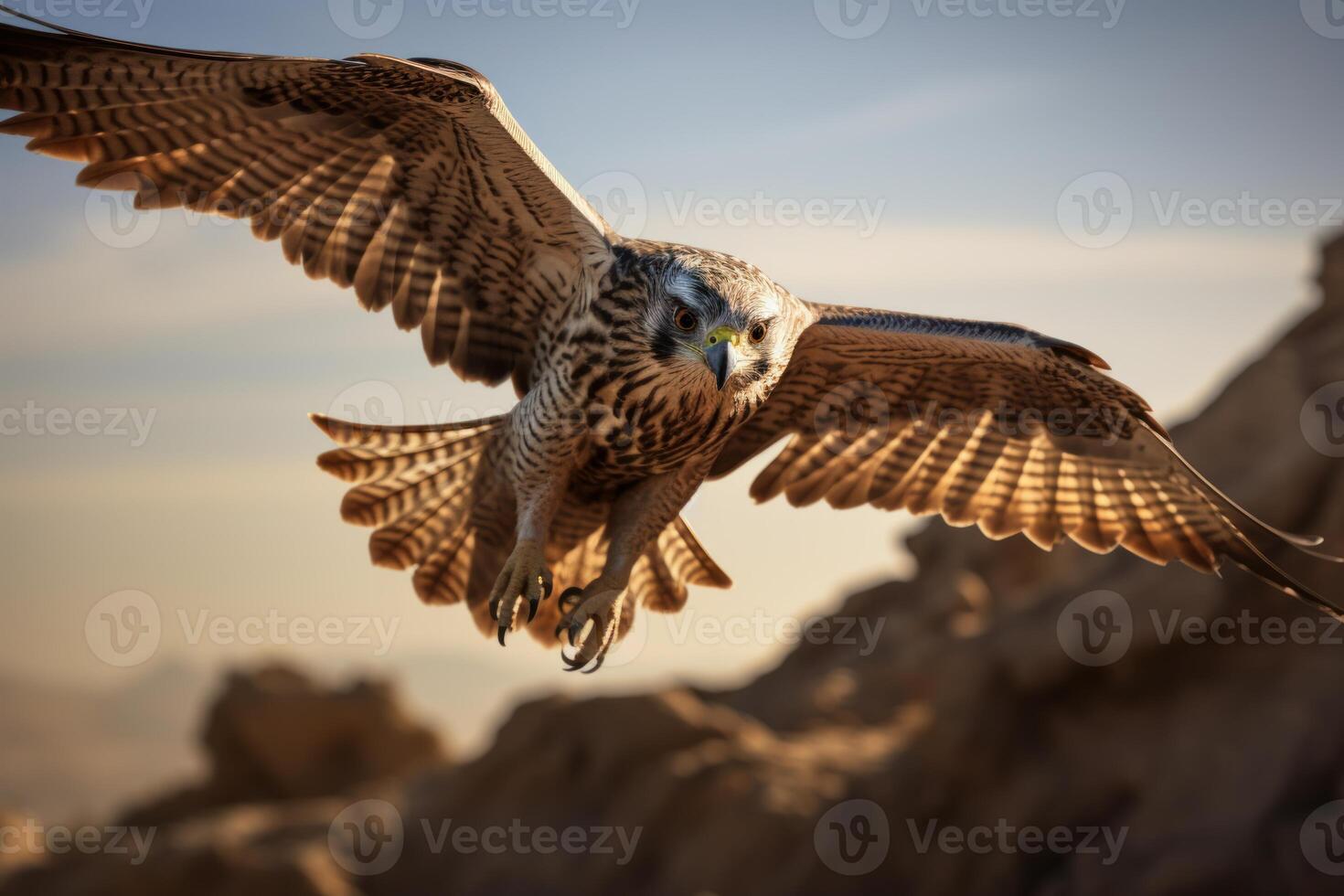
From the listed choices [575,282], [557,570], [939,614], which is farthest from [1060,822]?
[575,282]

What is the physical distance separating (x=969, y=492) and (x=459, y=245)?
3200 mm

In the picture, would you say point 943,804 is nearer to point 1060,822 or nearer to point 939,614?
point 1060,822

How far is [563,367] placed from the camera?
5.04 m

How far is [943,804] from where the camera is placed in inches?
506

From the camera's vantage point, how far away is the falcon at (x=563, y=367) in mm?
4777

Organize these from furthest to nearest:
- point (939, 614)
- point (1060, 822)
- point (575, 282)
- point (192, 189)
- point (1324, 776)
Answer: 1. point (939, 614)
2. point (1060, 822)
3. point (1324, 776)
4. point (575, 282)
5. point (192, 189)
